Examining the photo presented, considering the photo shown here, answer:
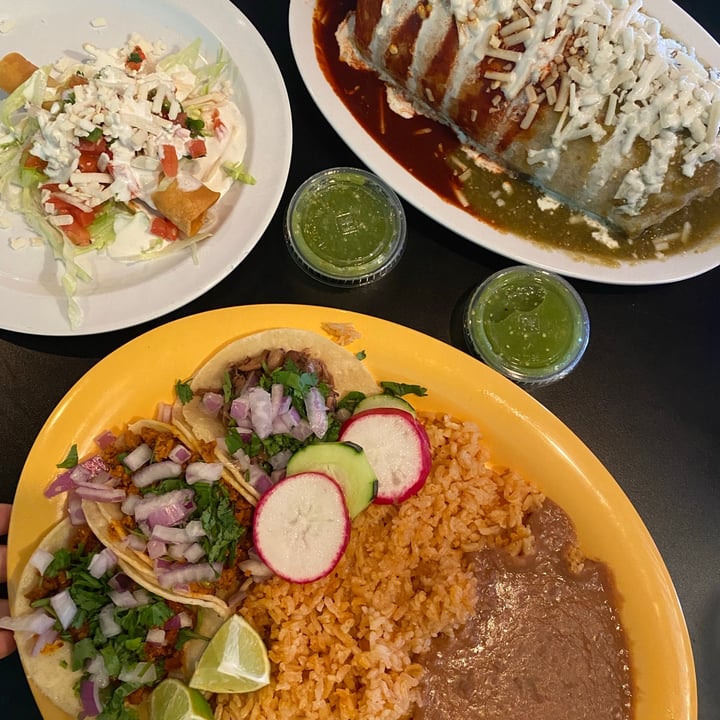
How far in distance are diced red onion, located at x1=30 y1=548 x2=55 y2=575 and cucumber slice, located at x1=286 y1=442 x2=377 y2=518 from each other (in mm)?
856

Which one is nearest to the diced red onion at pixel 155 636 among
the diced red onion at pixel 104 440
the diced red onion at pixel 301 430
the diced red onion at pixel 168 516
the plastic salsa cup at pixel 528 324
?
the diced red onion at pixel 168 516

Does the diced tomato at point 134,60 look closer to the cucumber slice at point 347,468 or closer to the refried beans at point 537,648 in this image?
the cucumber slice at point 347,468

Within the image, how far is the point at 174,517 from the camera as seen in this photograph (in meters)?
2.15

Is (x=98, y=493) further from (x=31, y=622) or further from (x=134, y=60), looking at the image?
(x=134, y=60)

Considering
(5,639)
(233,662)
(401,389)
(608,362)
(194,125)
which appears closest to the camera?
(233,662)

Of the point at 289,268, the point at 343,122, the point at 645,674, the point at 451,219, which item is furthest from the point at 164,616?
the point at 343,122

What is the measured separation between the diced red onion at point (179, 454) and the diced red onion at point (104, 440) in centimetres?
26

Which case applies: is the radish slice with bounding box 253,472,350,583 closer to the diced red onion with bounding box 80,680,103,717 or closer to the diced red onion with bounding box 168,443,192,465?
the diced red onion with bounding box 168,443,192,465

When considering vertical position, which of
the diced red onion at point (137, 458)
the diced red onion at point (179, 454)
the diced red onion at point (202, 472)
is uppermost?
the diced red onion at point (202, 472)

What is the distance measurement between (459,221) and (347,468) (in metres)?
1.24

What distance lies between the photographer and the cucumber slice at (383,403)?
7.82 feet

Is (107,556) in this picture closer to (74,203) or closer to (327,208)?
(74,203)

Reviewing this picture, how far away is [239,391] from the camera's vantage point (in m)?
2.35

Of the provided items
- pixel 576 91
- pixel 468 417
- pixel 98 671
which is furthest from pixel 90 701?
pixel 576 91
